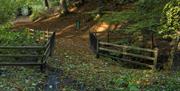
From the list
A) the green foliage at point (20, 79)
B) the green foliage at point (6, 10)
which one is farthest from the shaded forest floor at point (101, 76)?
the green foliage at point (6, 10)

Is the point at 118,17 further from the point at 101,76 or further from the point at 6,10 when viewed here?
the point at 101,76

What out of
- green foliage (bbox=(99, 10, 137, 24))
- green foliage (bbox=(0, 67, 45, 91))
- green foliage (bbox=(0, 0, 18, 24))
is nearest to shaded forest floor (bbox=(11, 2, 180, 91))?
green foliage (bbox=(0, 67, 45, 91))

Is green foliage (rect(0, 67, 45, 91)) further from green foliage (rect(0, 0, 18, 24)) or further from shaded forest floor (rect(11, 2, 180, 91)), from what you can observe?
green foliage (rect(0, 0, 18, 24))

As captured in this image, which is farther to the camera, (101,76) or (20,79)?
(101,76)

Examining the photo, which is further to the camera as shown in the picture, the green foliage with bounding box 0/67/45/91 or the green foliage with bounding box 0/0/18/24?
the green foliage with bounding box 0/0/18/24

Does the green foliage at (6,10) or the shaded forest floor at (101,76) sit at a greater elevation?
the green foliage at (6,10)

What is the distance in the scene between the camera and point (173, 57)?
18.0 meters

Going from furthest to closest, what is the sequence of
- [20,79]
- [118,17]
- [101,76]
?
[118,17] < [101,76] < [20,79]

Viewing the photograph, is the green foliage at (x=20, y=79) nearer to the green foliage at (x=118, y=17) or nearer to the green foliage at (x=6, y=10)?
the green foliage at (x=6, y=10)

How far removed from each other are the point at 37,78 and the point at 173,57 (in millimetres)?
7179

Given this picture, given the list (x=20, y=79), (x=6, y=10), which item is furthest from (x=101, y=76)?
(x=6, y=10)

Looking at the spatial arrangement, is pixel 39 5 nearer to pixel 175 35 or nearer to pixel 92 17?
pixel 92 17

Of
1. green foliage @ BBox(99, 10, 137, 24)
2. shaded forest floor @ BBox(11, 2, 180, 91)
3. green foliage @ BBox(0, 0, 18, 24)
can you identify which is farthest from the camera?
green foliage @ BBox(99, 10, 137, 24)

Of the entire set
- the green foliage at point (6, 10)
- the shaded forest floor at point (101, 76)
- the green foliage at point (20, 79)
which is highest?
the green foliage at point (6, 10)
